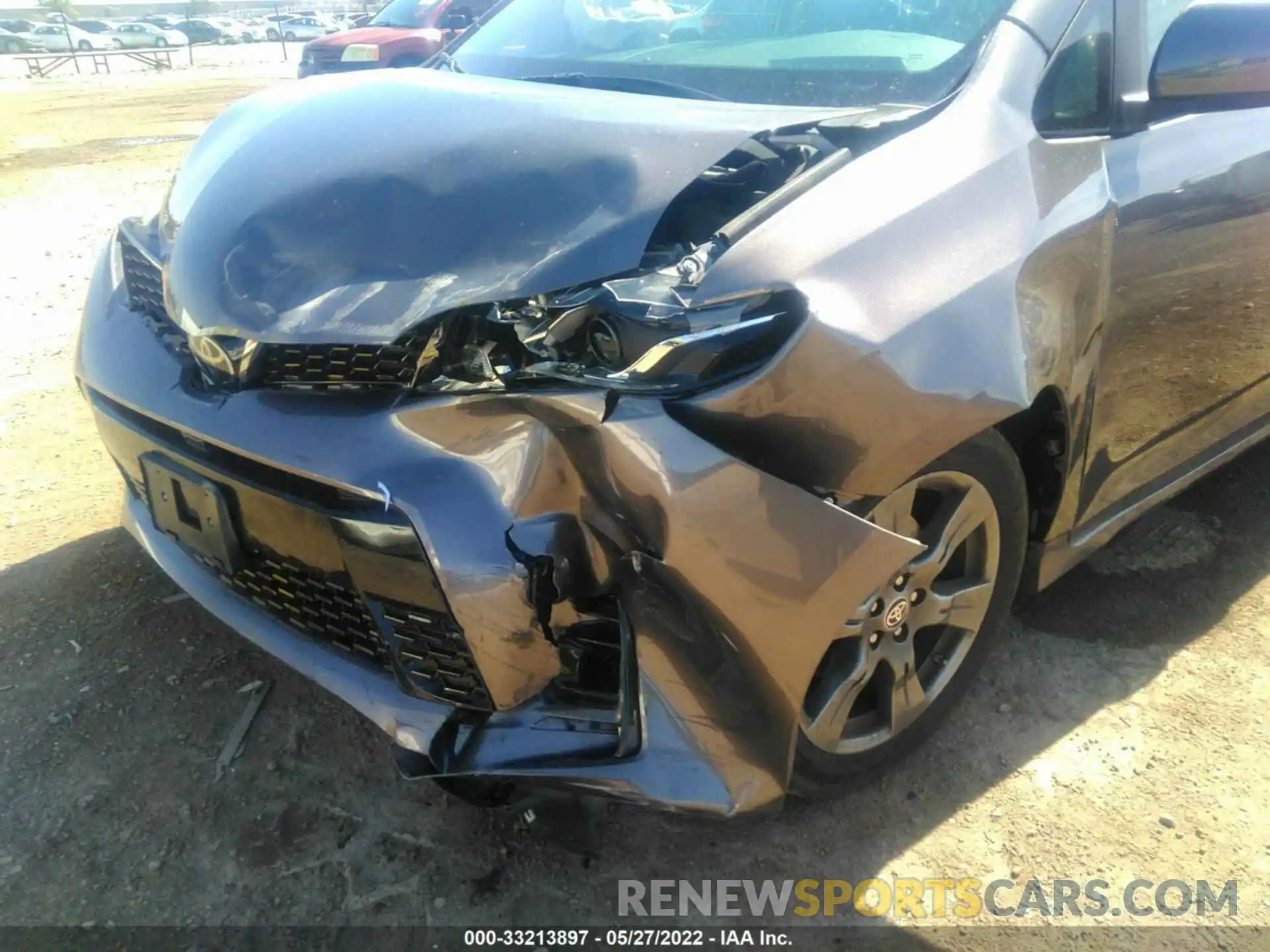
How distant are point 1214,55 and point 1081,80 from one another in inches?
10.8

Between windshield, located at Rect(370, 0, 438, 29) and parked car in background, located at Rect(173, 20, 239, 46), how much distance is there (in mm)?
38233

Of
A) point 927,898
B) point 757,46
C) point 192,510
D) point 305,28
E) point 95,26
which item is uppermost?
point 757,46

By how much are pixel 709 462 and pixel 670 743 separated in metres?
0.46

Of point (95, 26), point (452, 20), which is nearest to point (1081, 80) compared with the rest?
point (452, 20)

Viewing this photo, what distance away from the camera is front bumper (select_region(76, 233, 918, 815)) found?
1.51 meters

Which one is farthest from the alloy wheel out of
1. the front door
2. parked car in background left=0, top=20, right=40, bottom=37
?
parked car in background left=0, top=20, right=40, bottom=37

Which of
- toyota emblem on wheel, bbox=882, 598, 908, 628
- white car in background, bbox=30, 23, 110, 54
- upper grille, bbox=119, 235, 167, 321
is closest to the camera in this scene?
toyota emblem on wheel, bbox=882, 598, 908, 628

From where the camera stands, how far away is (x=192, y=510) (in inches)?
74.9

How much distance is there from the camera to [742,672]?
1607 mm

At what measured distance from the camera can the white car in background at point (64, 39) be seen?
41875 mm

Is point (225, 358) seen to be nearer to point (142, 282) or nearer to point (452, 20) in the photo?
point (142, 282)

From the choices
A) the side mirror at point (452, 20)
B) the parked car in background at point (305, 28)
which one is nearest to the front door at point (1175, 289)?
the side mirror at point (452, 20)

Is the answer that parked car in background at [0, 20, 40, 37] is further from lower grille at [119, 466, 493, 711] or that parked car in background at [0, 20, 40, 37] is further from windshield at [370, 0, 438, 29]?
lower grille at [119, 466, 493, 711]

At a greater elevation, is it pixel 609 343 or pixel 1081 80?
pixel 1081 80
